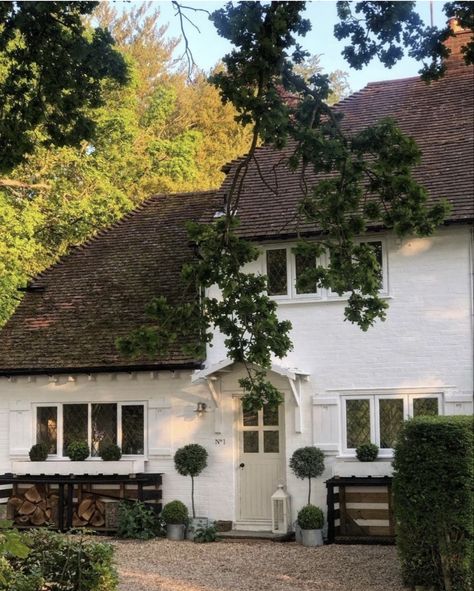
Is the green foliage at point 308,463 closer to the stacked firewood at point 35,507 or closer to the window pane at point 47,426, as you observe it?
the stacked firewood at point 35,507

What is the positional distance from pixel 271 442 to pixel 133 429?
9.01ft

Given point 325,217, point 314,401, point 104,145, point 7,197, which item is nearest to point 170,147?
point 104,145

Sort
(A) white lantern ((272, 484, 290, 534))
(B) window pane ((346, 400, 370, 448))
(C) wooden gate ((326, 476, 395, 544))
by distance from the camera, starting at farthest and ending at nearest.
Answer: (B) window pane ((346, 400, 370, 448))
(A) white lantern ((272, 484, 290, 534))
(C) wooden gate ((326, 476, 395, 544))

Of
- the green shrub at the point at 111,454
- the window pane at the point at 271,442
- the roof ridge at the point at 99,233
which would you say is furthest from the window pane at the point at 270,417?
the roof ridge at the point at 99,233

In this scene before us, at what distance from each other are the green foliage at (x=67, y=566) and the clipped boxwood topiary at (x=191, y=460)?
8336 mm

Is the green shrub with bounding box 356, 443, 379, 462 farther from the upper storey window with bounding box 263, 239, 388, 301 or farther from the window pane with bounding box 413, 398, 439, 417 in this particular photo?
the upper storey window with bounding box 263, 239, 388, 301

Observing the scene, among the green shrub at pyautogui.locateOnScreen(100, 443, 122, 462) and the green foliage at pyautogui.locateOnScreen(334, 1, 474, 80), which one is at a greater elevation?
the green foliage at pyautogui.locateOnScreen(334, 1, 474, 80)

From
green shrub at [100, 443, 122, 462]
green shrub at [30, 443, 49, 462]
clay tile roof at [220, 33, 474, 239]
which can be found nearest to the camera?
clay tile roof at [220, 33, 474, 239]

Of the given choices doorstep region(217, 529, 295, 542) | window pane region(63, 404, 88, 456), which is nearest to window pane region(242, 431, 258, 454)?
doorstep region(217, 529, 295, 542)

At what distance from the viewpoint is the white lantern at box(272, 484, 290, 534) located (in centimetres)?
1788

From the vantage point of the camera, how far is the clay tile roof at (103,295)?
19.7 meters

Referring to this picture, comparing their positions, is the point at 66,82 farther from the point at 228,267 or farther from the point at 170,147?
the point at 170,147

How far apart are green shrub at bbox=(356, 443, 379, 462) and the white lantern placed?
1.52m

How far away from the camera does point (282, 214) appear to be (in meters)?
18.8
